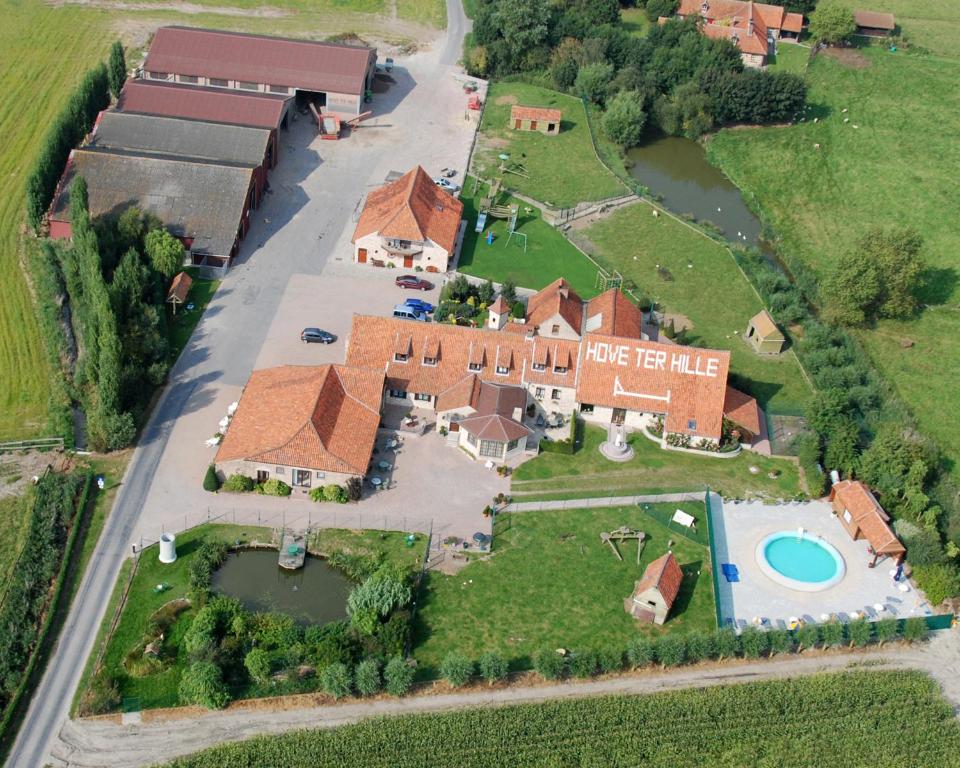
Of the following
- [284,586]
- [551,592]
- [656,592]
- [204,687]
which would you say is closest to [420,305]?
[284,586]

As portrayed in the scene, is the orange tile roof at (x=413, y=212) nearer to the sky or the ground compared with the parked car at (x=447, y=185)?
nearer to the sky

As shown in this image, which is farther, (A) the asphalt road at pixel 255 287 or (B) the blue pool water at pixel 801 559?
(B) the blue pool water at pixel 801 559

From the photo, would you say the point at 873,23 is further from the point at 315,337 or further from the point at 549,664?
the point at 549,664

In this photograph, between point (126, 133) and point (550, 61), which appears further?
point (550, 61)

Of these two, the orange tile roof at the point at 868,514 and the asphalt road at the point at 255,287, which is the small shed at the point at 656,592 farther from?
the asphalt road at the point at 255,287

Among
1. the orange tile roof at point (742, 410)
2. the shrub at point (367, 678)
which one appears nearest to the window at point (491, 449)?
the orange tile roof at point (742, 410)

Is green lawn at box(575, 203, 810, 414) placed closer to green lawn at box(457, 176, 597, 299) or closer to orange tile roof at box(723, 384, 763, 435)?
green lawn at box(457, 176, 597, 299)

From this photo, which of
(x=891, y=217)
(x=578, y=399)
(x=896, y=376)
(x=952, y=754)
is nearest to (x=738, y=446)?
(x=578, y=399)

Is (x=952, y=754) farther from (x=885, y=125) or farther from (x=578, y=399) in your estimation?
(x=885, y=125)
